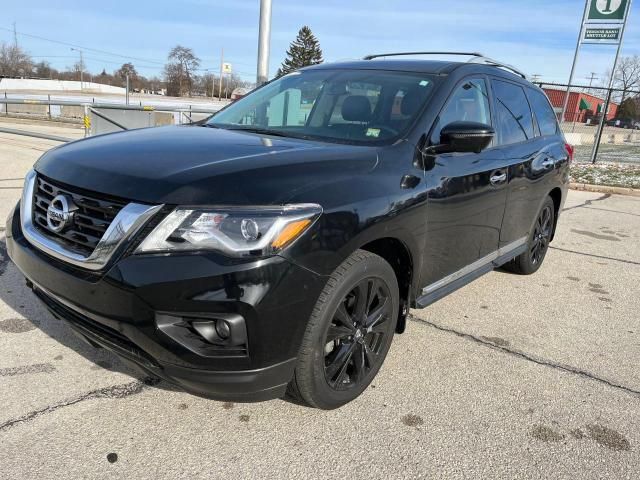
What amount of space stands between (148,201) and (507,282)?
12.5ft

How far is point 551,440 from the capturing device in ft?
8.47

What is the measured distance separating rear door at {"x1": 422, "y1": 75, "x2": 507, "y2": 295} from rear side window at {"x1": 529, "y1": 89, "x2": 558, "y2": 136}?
120cm

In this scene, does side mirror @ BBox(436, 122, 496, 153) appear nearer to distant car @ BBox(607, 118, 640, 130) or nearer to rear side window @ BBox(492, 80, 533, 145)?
rear side window @ BBox(492, 80, 533, 145)

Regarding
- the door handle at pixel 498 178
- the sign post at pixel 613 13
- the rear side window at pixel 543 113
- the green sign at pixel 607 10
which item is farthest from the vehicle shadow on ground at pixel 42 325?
the green sign at pixel 607 10

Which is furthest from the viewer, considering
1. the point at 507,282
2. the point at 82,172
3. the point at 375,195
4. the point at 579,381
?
the point at 507,282

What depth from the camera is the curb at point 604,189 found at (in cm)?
1119

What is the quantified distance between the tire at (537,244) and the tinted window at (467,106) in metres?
1.62

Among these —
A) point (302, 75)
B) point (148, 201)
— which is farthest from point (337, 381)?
point (302, 75)

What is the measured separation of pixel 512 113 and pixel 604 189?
872 centimetres

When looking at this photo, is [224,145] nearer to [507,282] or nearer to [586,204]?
[507,282]

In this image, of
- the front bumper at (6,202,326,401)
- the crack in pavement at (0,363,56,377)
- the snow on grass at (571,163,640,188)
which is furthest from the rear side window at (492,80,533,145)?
the snow on grass at (571,163,640,188)

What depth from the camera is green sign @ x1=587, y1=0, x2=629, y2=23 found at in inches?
672

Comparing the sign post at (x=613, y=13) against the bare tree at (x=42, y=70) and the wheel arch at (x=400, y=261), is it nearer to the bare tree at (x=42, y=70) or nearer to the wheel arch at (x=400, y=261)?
the wheel arch at (x=400, y=261)

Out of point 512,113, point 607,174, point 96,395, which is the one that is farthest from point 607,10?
point 96,395
